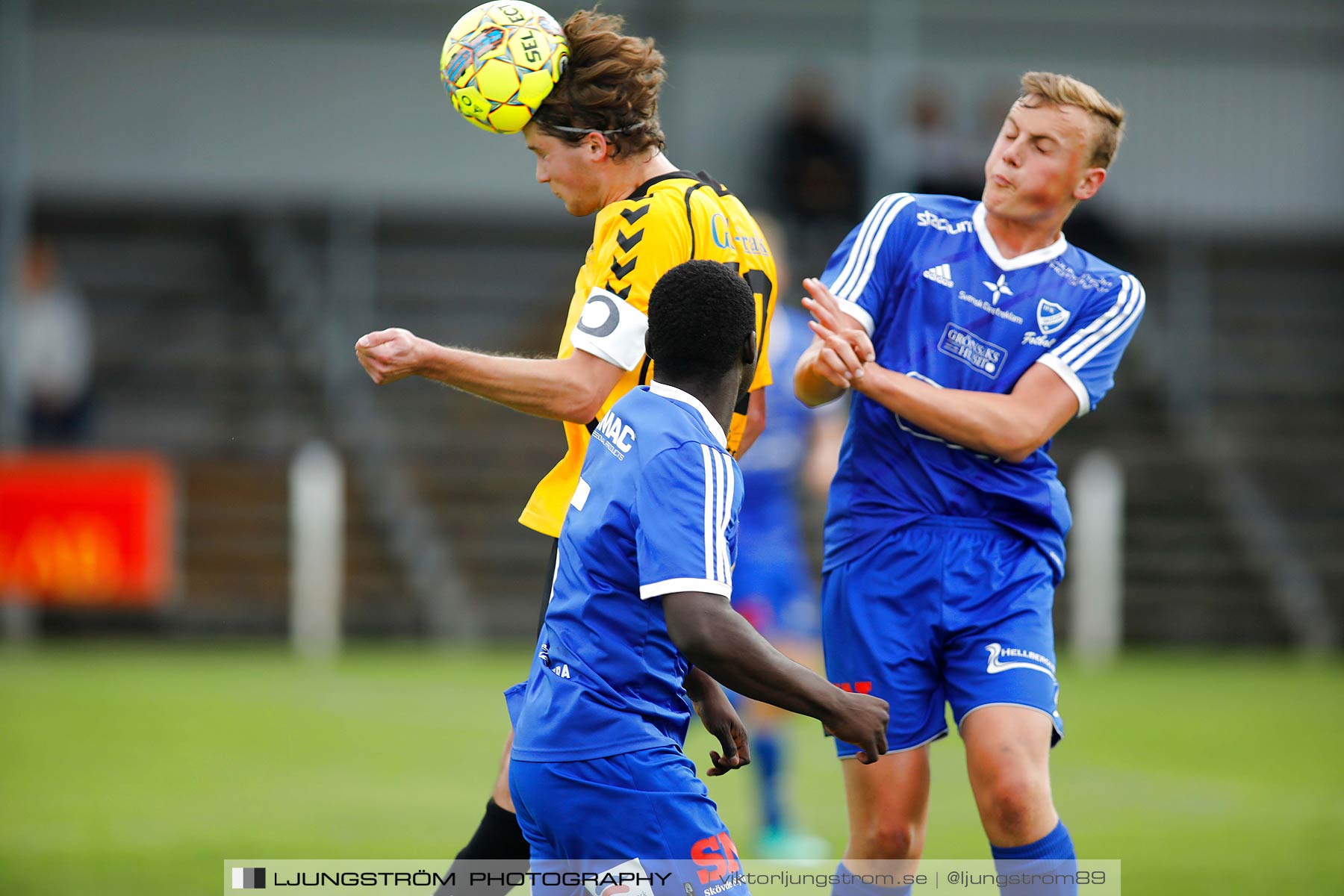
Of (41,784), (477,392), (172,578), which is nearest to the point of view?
(477,392)

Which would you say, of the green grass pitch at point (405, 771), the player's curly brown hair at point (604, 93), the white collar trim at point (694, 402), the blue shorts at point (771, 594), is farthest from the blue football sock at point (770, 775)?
the white collar trim at point (694, 402)

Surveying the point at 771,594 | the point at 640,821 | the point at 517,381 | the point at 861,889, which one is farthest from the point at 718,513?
the point at 771,594

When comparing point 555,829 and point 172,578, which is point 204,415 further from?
point 555,829

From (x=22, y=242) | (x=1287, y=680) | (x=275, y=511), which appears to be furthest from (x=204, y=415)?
(x=1287, y=680)

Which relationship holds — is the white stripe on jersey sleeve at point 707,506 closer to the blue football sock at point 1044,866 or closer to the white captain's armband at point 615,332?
the white captain's armband at point 615,332

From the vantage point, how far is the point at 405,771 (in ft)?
30.8

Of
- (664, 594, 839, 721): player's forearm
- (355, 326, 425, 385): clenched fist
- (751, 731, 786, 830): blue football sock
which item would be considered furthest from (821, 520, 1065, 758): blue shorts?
(751, 731, 786, 830): blue football sock

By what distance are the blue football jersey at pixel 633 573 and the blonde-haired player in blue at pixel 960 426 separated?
0.99 metres

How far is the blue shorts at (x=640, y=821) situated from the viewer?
3676mm

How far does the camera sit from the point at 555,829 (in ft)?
12.4

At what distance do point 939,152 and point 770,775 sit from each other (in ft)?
38.6

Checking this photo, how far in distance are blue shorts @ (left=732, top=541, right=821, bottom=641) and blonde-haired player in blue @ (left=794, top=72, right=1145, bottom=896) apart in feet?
9.80

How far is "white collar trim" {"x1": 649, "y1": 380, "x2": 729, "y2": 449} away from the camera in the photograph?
383 cm

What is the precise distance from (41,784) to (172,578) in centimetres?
767
